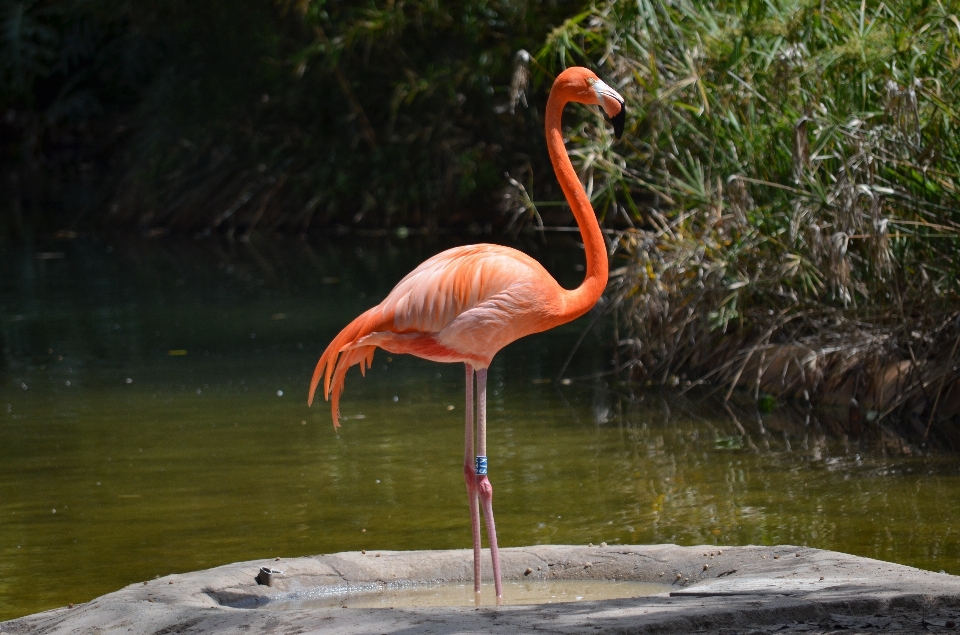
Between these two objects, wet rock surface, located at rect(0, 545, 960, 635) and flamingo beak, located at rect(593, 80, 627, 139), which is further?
flamingo beak, located at rect(593, 80, 627, 139)

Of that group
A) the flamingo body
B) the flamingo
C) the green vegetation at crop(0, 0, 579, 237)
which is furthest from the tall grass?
the green vegetation at crop(0, 0, 579, 237)

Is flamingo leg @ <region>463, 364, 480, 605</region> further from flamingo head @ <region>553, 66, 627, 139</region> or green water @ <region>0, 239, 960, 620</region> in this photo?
flamingo head @ <region>553, 66, 627, 139</region>

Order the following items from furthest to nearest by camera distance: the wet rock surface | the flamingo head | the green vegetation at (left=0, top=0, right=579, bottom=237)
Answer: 1. the green vegetation at (left=0, top=0, right=579, bottom=237)
2. the flamingo head
3. the wet rock surface

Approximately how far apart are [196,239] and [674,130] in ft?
36.7

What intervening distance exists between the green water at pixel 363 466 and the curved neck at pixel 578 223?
0.97 metres

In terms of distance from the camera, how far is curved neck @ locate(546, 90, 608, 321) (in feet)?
14.9

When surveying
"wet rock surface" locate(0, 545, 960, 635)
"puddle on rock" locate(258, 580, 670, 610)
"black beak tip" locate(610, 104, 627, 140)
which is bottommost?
"puddle on rock" locate(258, 580, 670, 610)

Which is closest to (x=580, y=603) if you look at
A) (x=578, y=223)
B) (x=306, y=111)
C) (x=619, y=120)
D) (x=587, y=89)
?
(x=578, y=223)

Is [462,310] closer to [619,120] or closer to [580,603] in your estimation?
[619,120]

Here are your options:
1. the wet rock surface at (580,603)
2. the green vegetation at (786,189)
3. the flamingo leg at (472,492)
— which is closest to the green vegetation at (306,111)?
the green vegetation at (786,189)

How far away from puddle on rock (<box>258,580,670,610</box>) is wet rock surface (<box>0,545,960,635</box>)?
0.03 meters

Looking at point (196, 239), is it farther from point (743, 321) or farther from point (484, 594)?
point (484, 594)

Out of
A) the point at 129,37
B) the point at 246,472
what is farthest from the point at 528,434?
the point at 129,37

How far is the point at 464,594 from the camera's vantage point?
4.26m
